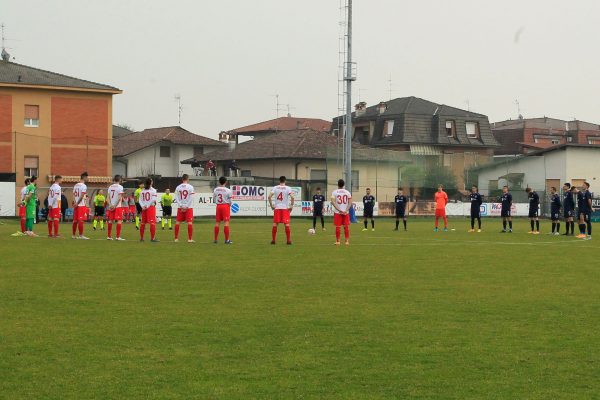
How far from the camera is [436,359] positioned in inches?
352

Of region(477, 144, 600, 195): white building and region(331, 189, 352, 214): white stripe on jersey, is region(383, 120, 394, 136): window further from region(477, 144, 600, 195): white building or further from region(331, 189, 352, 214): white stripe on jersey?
region(331, 189, 352, 214): white stripe on jersey

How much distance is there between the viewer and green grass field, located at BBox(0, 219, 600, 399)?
7.86 metres

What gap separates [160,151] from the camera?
293ft

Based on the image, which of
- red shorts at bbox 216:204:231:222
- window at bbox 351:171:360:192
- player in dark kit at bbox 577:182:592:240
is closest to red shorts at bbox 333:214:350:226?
red shorts at bbox 216:204:231:222

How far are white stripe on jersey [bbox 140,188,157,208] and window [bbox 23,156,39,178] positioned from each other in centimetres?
3317

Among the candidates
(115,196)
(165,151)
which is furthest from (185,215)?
(165,151)

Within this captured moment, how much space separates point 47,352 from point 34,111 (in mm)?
56470

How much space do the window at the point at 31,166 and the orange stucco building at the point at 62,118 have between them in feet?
0.62

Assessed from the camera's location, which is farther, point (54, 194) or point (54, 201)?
point (54, 201)

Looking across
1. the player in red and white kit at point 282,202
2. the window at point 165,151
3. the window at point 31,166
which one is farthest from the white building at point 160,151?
the player in red and white kit at point 282,202

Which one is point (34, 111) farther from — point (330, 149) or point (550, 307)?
point (550, 307)

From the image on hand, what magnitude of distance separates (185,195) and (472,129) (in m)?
66.9

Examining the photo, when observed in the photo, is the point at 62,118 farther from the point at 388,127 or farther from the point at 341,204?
the point at 341,204

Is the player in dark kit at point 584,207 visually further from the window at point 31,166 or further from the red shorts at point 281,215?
the window at point 31,166
